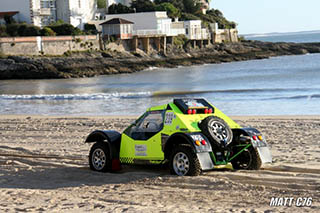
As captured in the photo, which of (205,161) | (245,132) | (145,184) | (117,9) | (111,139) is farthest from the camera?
(117,9)

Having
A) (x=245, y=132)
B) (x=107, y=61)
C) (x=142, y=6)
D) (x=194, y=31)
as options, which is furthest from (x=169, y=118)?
(x=142, y=6)

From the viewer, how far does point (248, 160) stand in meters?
10.4

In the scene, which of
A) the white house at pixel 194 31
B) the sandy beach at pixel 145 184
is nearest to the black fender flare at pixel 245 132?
the sandy beach at pixel 145 184

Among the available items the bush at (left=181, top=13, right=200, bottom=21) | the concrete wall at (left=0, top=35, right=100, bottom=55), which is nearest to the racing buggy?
the concrete wall at (left=0, top=35, right=100, bottom=55)

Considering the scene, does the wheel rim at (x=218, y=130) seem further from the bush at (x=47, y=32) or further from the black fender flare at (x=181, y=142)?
the bush at (x=47, y=32)

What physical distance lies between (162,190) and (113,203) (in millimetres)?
997

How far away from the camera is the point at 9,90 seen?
44781 millimetres

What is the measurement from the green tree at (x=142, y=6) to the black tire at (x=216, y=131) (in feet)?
277

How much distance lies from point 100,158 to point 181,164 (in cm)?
182

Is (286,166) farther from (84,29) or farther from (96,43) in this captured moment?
(84,29)

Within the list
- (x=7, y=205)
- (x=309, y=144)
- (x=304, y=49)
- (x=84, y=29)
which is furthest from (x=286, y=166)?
(x=304, y=49)

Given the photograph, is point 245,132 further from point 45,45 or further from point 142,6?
point 142,6

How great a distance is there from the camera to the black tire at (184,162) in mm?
9641

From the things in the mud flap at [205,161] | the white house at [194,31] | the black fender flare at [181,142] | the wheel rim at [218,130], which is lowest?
the mud flap at [205,161]
